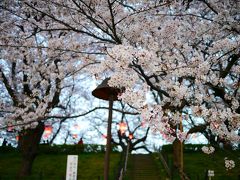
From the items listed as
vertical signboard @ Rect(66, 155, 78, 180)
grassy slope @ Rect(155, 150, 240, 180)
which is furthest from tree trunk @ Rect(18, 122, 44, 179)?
vertical signboard @ Rect(66, 155, 78, 180)

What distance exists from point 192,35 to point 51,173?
15.0m

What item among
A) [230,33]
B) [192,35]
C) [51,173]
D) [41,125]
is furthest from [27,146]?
[230,33]

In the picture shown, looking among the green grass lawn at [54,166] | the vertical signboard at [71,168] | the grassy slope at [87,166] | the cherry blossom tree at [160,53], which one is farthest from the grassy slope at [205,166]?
the vertical signboard at [71,168]

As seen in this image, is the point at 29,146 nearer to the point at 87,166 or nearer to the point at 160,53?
the point at 87,166

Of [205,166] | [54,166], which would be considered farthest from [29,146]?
[205,166]

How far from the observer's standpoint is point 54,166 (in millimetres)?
23266

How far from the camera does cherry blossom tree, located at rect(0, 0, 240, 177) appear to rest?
559 centimetres

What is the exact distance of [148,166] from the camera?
2170cm

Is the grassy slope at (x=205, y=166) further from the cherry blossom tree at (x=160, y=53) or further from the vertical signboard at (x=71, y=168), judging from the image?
the vertical signboard at (x=71, y=168)

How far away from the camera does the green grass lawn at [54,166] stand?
63.3 feet

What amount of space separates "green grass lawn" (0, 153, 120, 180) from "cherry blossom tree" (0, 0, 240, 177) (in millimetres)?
6077

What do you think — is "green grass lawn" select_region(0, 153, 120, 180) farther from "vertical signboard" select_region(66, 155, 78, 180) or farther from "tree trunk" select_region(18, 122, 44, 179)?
"vertical signboard" select_region(66, 155, 78, 180)

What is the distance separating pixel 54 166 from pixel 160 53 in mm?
16208

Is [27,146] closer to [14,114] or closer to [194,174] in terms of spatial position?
[14,114]
